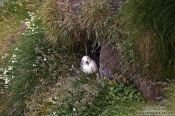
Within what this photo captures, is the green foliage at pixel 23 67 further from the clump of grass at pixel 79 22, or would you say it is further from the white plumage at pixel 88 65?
the white plumage at pixel 88 65

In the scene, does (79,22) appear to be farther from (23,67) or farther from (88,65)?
(23,67)

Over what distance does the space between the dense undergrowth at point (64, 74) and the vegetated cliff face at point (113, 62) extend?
0.23ft

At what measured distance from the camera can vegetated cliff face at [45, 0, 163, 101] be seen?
548 cm

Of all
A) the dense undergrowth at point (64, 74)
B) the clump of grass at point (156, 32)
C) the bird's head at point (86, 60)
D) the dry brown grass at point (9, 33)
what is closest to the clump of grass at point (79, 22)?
the dense undergrowth at point (64, 74)

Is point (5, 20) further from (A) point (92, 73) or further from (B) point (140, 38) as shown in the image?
(B) point (140, 38)

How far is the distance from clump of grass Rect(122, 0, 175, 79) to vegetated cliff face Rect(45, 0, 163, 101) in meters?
0.18

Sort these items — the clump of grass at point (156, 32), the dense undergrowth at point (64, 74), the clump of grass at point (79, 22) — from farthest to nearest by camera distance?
the clump of grass at point (79, 22)
the dense undergrowth at point (64, 74)
the clump of grass at point (156, 32)

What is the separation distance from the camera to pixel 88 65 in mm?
6113

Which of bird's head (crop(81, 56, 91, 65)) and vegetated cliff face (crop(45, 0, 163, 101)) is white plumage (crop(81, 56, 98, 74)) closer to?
bird's head (crop(81, 56, 91, 65))

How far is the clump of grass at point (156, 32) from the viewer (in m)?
5.29

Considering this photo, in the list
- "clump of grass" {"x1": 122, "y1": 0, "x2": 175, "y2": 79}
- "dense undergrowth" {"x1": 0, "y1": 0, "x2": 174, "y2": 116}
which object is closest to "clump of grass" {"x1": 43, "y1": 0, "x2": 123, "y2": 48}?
"dense undergrowth" {"x1": 0, "y1": 0, "x2": 174, "y2": 116}

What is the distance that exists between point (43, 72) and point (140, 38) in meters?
1.58

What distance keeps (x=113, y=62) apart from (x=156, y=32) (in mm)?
761

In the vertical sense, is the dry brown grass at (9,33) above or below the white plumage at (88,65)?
above
